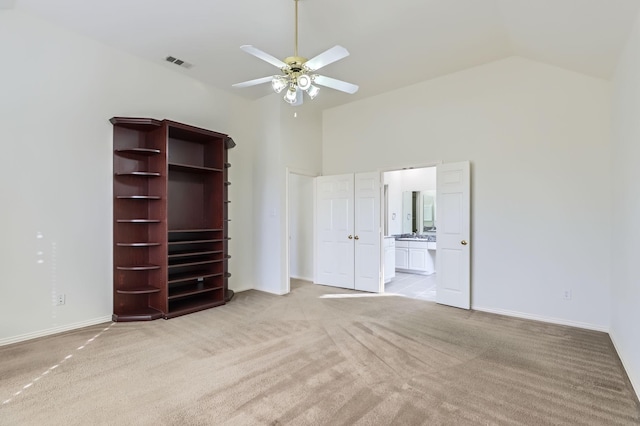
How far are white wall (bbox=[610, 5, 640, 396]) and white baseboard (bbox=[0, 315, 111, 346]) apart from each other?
5.18m

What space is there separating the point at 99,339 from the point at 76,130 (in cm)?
236

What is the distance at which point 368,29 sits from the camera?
3.46 meters

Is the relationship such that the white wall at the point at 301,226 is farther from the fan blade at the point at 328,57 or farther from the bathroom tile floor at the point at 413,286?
the fan blade at the point at 328,57

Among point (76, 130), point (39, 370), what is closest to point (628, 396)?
point (39, 370)

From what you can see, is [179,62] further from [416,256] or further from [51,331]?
[416,256]

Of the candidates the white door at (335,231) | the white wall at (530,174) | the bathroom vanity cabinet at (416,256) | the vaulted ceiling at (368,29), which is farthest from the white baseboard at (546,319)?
the vaulted ceiling at (368,29)

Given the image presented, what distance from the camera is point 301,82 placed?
2.75 metres

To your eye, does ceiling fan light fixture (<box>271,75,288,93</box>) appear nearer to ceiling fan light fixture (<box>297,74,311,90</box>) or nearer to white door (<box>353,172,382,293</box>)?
ceiling fan light fixture (<box>297,74,311,90</box>)

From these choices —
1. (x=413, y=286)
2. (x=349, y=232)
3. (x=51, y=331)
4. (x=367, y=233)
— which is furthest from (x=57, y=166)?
(x=413, y=286)

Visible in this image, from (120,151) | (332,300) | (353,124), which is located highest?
(353,124)

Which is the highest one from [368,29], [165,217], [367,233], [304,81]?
[368,29]

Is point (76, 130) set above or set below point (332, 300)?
→ above

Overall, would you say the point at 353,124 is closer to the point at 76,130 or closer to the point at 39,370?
the point at 76,130

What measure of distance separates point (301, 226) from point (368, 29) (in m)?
4.08
